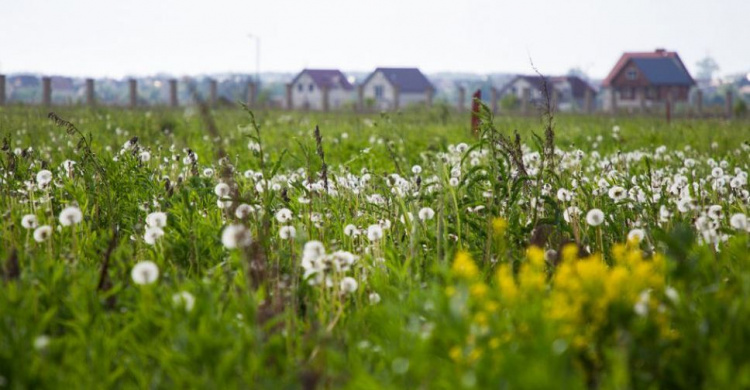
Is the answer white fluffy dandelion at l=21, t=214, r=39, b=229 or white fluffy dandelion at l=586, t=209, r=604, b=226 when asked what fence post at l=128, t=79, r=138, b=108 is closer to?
white fluffy dandelion at l=21, t=214, r=39, b=229

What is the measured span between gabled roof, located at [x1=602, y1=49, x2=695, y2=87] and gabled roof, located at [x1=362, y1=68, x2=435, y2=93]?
2625cm

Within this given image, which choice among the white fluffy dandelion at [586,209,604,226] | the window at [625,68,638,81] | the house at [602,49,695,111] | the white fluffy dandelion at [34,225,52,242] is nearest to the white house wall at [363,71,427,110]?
the house at [602,49,695,111]

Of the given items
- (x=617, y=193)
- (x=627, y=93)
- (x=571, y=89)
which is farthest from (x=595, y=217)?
(x=571, y=89)

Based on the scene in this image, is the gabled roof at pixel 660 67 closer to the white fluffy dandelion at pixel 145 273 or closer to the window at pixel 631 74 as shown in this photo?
the window at pixel 631 74

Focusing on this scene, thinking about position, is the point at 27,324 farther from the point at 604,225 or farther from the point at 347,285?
the point at 604,225

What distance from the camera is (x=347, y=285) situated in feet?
11.1

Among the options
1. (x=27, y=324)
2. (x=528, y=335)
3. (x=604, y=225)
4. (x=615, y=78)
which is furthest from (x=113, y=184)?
(x=615, y=78)

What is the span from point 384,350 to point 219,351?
622 mm

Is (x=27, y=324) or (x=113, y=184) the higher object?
(x=113, y=184)

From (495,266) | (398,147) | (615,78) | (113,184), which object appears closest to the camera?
(495,266)

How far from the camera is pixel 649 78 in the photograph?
8706cm

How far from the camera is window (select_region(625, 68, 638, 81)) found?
88250mm

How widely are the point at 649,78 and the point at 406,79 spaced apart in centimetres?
3349

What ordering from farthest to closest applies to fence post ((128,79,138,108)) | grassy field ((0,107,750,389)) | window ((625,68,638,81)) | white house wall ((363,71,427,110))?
white house wall ((363,71,427,110)) → window ((625,68,638,81)) → fence post ((128,79,138,108)) → grassy field ((0,107,750,389))
